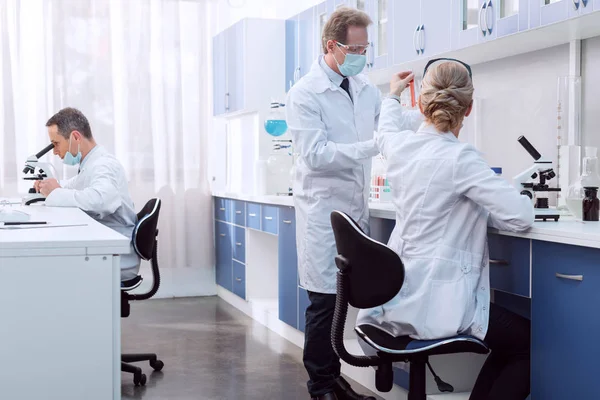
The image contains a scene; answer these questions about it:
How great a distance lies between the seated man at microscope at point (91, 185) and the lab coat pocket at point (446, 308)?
1737 millimetres

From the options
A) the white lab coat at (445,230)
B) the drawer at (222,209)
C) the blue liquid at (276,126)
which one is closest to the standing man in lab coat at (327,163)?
the white lab coat at (445,230)

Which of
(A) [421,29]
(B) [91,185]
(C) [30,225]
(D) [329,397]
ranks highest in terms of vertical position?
(A) [421,29]

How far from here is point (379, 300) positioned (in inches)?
84.3

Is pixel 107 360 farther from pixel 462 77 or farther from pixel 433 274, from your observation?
pixel 462 77

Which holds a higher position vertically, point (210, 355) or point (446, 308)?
point (446, 308)

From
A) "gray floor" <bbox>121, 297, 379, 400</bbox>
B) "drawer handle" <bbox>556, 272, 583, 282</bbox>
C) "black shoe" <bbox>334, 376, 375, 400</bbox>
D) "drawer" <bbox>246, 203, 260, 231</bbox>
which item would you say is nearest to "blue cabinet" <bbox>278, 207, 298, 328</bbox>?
"gray floor" <bbox>121, 297, 379, 400</bbox>

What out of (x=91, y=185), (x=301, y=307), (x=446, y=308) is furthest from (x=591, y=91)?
(x=91, y=185)

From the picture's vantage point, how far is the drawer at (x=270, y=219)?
4.42 metres

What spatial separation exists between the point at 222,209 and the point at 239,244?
50 cm

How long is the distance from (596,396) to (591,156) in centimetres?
110

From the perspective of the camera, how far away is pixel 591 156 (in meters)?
2.81

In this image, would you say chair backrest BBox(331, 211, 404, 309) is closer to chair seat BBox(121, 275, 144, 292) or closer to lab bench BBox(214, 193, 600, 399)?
lab bench BBox(214, 193, 600, 399)

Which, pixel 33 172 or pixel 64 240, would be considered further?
pixel 33 172

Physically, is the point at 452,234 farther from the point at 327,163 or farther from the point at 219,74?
the point at 219,74
